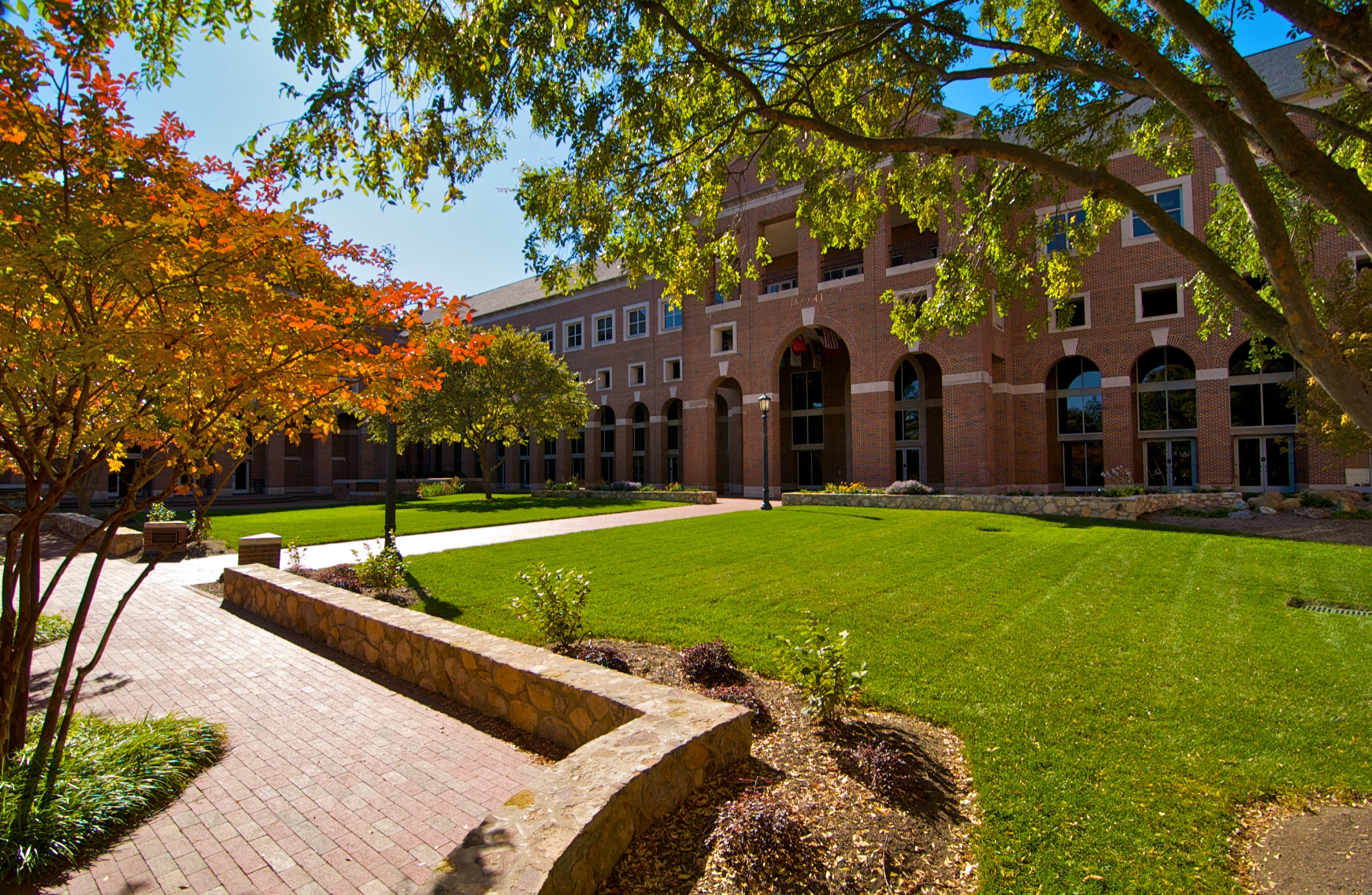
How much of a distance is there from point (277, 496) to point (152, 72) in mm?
43453

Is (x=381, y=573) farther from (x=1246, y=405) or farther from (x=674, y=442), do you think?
(x=674, y=442)

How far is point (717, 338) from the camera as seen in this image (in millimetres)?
33812

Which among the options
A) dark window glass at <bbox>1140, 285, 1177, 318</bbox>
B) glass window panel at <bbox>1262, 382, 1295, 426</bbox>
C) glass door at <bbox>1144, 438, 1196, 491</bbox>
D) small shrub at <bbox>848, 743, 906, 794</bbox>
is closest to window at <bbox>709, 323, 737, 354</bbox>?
dark window glass at <bbox>1140, 285, 1177, 318</bbox>

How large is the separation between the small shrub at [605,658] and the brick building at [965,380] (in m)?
14.2

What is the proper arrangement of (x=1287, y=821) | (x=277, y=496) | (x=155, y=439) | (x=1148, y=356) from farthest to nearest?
(x=277, y=496) < (x=1148, y=356) < (x=155, y=439) < (x=1287, y=821)

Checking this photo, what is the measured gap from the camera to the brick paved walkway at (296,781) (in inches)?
136

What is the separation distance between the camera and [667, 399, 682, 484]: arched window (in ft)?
126

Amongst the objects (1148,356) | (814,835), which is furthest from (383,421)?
(1148,356)

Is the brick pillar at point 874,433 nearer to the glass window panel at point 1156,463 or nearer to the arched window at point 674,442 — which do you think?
the glass window panel at point 1156,463

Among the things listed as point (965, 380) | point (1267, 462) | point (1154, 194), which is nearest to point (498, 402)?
point (965, 380)

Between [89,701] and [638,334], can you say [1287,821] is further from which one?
[638,334]

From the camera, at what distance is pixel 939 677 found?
19.2 feet

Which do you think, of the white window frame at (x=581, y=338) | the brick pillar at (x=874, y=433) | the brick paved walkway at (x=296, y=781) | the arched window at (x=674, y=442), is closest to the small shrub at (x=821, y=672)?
the brick paved walkway at (x=296, y=781)

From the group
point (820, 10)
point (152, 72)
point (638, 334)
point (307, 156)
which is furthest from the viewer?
point (638, 334)
